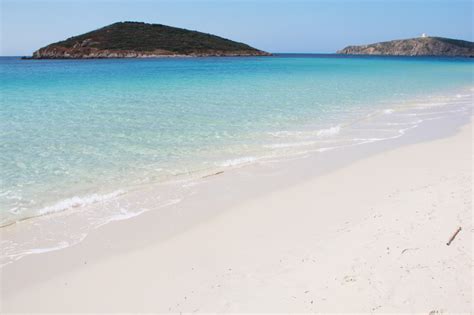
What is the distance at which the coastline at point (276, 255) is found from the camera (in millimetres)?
4000

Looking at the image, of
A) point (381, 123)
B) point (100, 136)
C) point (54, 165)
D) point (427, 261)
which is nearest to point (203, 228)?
point (427, 261)

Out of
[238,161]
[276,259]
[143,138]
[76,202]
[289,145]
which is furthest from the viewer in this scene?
[143,138]

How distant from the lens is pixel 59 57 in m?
102

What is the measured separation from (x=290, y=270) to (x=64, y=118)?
41.6 feet

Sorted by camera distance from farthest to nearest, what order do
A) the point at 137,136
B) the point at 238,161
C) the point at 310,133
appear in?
the point at 310,133, the point at 137,136, the point at 238,161

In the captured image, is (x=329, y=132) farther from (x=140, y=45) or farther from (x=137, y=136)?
(x=140, y=45)

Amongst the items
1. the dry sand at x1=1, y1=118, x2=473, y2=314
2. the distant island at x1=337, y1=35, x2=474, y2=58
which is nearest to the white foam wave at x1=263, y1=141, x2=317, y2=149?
the dry sand at x1=1, y1=118, x2=473, y2=314

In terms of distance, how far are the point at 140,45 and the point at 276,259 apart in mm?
109694

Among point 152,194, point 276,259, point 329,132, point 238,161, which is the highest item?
point 329,132

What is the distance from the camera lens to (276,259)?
15.9 feet

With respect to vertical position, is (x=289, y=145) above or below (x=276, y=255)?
above

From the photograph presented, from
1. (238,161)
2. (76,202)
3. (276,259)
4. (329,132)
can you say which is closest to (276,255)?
(276,259)

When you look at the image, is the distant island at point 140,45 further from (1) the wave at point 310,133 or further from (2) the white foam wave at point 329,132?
(1) the wave at point 310,133

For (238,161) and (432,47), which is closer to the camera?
(238,161)
